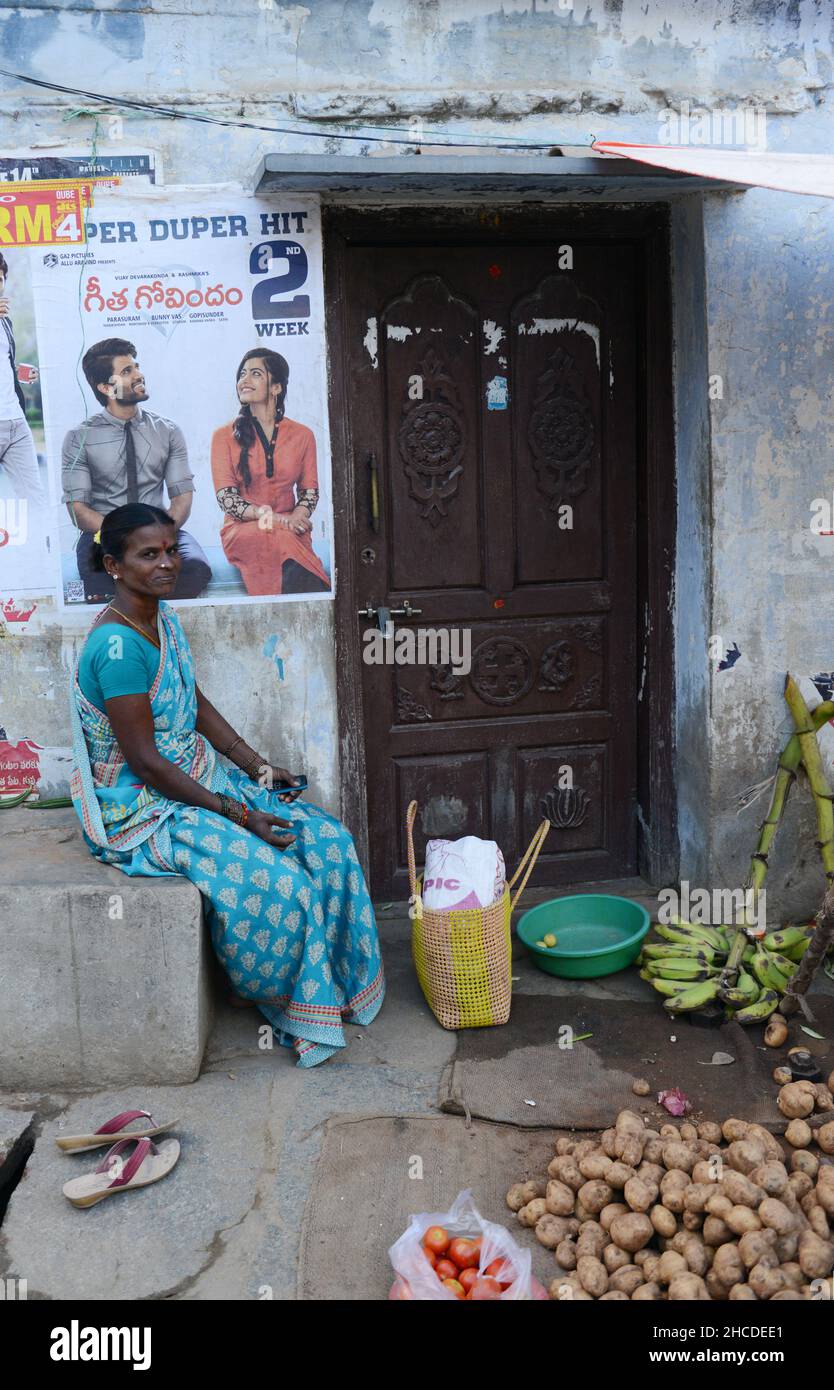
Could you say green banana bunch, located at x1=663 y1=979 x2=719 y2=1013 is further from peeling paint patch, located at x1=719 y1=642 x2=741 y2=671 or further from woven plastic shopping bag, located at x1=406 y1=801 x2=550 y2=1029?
peeling paint patch, located at x1=719 y1=642 x2=741 y2=671

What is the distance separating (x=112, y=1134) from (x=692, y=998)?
6.37 ft

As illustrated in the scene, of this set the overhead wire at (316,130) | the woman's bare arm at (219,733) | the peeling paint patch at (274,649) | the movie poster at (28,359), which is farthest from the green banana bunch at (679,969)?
the overhead wire at (316,130)

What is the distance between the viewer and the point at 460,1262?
2725 millimetres

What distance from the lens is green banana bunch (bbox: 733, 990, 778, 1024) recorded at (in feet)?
12.9

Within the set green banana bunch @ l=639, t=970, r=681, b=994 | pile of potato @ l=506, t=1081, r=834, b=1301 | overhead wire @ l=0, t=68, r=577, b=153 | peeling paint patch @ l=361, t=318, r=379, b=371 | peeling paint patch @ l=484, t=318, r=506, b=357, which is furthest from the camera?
peeling paint patch @ l=484, t=318, r=506, b=357

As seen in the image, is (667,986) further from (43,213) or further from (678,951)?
(43,213)

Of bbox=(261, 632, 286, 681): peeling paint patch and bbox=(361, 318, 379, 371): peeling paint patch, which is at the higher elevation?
bbox=(361, 318, 379, 371): peeling paint patch

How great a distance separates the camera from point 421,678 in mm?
4777

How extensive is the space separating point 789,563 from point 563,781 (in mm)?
1280

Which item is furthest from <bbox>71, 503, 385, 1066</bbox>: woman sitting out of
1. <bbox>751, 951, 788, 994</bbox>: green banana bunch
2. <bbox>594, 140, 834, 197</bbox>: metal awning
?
<bbox>594, 140, 834, 197</bbox>: metal awning

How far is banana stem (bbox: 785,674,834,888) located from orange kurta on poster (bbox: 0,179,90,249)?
10.2 feet

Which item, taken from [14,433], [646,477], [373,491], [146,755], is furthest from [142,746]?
[646,477]

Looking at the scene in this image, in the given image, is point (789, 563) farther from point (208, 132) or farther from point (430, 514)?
point (208, 132)
